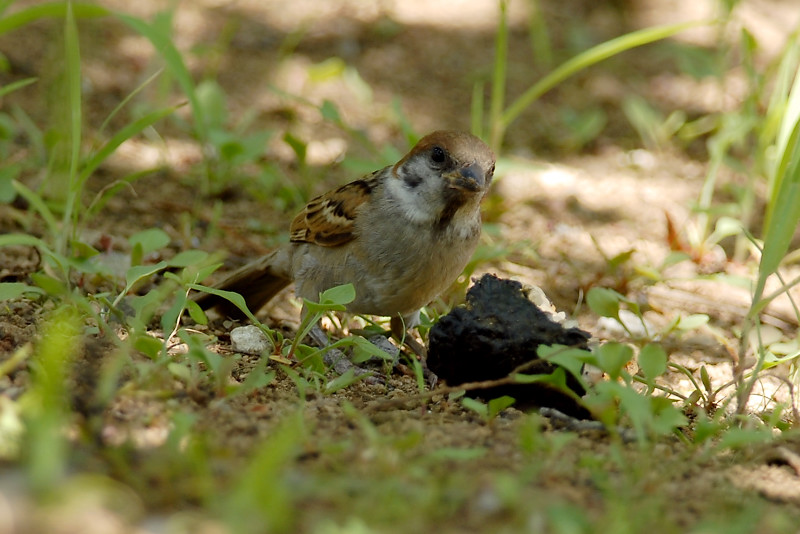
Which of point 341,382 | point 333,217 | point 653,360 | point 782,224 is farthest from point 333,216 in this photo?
point 782,224

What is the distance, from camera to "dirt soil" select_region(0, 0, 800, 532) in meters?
2.49

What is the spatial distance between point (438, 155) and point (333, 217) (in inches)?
24.2

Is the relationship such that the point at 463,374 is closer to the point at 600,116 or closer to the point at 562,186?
the point at 562,186

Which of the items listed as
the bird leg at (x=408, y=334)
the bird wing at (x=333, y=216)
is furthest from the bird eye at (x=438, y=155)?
the bird leg at (x=408, y=334)

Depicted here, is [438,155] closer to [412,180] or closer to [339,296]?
[412,180]

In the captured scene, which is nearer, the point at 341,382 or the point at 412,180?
the point at 341,382

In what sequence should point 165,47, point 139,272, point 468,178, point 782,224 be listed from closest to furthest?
point 782,224
point 139,272
point 468,178
point 165,47

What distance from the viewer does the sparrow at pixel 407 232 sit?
13.0ft

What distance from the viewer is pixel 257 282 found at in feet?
14.9

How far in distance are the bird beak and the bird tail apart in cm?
102

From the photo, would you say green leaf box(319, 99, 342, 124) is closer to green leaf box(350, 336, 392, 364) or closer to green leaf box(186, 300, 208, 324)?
green leaf box(350, 336, 392, 364)

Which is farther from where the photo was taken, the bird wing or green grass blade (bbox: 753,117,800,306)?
the bird wing

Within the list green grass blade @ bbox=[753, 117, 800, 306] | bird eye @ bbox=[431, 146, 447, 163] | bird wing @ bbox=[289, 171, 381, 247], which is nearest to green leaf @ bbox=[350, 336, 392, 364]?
bird wing @ bbox=[289, 171, 381, 247]

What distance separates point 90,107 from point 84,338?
3336 mm
